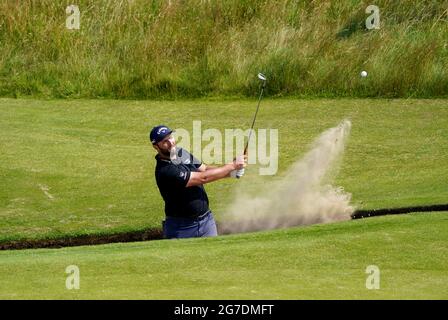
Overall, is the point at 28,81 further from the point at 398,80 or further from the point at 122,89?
the point at 398,80

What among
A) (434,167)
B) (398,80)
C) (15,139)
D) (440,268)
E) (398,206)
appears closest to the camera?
(440,268)

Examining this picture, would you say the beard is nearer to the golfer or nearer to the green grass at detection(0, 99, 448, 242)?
the golfer

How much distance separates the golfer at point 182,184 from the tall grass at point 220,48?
23.6ft

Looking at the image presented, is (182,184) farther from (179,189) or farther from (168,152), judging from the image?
(168,152)

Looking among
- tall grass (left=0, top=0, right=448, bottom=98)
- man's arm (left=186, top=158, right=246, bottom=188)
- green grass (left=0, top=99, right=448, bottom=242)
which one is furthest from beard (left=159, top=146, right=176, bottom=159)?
tall grass (left=0, top=0, right=448, bottom=98)

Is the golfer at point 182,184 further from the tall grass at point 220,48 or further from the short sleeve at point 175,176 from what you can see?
the tall grass at point 220,48

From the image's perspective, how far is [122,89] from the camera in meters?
18.2

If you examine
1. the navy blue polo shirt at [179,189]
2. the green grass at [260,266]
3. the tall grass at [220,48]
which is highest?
the tall grass at [220,48]

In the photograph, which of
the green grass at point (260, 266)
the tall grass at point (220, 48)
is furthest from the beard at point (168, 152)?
the tall grass at point (220, 48)

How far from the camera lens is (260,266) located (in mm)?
8680

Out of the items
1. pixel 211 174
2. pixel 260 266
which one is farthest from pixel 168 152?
pixel 260 266

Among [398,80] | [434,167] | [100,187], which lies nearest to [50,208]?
[100,187]

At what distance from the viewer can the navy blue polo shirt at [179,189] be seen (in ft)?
34.9

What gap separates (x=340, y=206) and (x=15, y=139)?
5667mm
